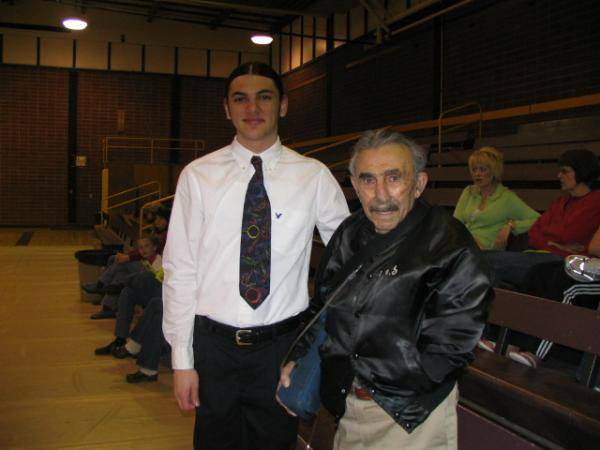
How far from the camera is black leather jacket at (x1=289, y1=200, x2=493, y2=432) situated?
1.39 meters

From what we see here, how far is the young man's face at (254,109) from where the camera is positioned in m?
1.95

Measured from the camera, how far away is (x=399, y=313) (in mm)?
1426

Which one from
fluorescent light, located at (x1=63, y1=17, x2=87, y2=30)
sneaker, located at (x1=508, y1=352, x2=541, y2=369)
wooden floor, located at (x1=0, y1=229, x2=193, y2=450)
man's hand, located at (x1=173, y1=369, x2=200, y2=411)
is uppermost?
fluorescent light, located at (x1=63, y1=17, x2=87, y2=30)

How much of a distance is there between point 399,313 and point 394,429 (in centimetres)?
30

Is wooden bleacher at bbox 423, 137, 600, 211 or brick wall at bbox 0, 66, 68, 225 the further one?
brick wall at bbox 0, 66, 68, 225

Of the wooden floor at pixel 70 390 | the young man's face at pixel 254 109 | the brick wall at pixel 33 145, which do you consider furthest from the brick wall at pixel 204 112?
the young man's face at pixel 254 109

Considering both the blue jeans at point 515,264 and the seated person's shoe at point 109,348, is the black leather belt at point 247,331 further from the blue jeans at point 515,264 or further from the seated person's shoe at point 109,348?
the seated person's shoe at point 109,348

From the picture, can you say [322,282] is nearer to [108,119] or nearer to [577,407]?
[577,407]

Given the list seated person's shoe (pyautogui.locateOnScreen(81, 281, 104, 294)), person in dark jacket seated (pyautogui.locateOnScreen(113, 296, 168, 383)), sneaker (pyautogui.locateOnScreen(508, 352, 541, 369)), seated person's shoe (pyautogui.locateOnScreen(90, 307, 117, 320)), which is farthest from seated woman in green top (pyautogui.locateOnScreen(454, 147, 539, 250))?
seated person's shoe (pyautogui.locateOnScreen(90, 307, 117, 320))

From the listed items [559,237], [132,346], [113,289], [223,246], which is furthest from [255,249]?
[113,289]

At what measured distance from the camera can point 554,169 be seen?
6.60 m

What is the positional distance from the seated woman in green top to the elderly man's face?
115 inches

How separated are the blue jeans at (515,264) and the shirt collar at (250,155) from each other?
1789 millimetres

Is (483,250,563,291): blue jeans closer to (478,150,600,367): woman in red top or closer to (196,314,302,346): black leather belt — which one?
(478,150,600,367): woman in red top
